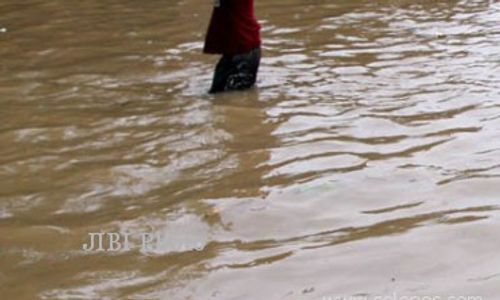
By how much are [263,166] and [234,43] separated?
1987 millimetres

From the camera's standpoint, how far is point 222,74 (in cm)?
672

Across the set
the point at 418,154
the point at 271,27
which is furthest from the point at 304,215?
the point at 271,27

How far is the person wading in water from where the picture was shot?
656 centimetres

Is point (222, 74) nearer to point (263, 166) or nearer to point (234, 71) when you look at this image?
point (234, 71)

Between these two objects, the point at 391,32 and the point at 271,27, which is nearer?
the point at 391,32

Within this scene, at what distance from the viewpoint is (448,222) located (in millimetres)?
3906

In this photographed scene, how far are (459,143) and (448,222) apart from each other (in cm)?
124

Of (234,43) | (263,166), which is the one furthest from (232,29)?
(263,166)

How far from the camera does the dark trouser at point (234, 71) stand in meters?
6.71

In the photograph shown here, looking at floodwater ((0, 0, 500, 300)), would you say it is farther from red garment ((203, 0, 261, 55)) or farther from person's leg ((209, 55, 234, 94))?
red garment ((203, 0, 261, 55))

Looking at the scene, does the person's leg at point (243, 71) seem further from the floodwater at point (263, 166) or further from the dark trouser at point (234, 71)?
the floodwater at point (263, 166)

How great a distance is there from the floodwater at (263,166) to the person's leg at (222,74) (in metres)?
0.19

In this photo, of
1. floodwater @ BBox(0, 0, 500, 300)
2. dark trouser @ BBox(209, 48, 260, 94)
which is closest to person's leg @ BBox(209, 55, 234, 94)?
dark trouser @ BBox(209, 48, 260, 94)

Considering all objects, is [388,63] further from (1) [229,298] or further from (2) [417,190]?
(1) [229,298]
